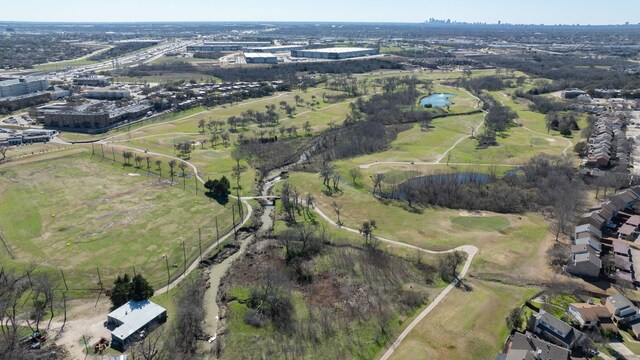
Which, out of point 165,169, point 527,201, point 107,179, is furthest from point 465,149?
point 107,179

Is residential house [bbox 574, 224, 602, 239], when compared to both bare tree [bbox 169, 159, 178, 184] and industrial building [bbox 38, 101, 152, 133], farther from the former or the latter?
industrial building [bbox 38, 101, 152, 133]

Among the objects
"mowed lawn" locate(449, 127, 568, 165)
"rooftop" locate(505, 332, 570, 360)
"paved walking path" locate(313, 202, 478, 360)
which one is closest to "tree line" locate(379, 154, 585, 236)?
"mowed lawn" locate(449, 127, 568, 165)

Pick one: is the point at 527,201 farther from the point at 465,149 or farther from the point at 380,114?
the point at 380,114

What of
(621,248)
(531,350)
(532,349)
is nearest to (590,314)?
(532,349)

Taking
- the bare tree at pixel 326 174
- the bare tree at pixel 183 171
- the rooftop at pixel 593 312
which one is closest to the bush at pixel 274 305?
the rooftop at pixel 593 312

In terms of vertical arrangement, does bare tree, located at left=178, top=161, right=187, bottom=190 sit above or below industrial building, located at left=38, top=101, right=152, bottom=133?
below

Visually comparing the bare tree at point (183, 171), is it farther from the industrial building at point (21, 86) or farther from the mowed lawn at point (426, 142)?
the industrial building at point (21, 86)

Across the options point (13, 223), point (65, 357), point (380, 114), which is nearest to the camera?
point (65, 357)
